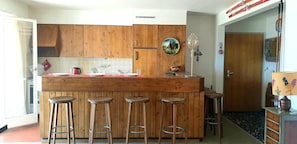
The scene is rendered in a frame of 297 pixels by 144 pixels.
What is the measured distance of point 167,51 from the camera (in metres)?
6.11

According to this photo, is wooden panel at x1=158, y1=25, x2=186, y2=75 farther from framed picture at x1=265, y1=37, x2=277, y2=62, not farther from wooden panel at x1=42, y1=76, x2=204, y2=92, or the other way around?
framed picture at x1=265, y1=37, x2=277, y2=62

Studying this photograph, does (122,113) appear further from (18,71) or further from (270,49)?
(270,49)

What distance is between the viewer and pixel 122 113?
434cm

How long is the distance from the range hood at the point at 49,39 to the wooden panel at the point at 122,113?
7.17 ft

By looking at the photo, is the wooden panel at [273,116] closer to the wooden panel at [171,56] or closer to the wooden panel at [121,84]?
the wooden panel at [121,84]

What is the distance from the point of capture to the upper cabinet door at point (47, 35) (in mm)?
6090

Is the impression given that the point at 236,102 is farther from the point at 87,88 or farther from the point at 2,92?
the point at 2,92

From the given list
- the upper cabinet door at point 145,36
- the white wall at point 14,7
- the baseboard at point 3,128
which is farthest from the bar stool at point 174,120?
the white wall at point 14,7

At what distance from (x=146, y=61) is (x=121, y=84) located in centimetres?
199

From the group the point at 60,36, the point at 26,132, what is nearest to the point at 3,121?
the point at 26,132

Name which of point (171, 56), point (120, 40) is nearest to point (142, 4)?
point (120, 40)

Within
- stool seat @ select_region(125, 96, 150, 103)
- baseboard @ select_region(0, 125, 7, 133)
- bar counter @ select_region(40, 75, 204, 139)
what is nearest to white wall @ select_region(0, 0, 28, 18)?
bar counter @ select_region(40, 75, 204, 139)

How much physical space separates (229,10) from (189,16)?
1275 millimetres

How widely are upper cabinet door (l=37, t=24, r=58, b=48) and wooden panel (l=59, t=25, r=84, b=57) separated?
0.17 meters
